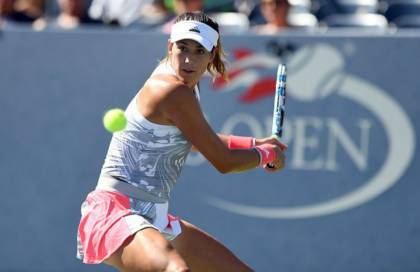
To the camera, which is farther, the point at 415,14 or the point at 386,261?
the point at 415,14

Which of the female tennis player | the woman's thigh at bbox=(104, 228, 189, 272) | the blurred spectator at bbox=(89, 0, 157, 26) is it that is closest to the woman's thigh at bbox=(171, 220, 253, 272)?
the female tennis player

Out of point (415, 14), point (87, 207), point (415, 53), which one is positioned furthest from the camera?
point (415, 14)

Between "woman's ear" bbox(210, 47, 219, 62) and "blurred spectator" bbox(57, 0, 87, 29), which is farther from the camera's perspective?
"blurred spectator" bbox(57, 0, 87, 29)

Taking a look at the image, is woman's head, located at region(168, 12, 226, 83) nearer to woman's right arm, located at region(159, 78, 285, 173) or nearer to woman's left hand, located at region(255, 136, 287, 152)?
woman's right arm, located at region(159, 78, 285, 173)

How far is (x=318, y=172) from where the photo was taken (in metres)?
6.57

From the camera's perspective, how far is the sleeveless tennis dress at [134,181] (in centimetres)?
429

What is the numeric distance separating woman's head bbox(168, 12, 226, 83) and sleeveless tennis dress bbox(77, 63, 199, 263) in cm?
8

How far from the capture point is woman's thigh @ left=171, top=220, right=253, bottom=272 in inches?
176

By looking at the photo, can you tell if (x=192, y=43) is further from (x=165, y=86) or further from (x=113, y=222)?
(x=113, y=222)

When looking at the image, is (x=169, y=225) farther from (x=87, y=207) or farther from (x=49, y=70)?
(x=49, y=70)

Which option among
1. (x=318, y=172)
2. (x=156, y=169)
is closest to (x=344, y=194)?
(x=318, y=172)

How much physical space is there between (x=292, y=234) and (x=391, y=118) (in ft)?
3.43

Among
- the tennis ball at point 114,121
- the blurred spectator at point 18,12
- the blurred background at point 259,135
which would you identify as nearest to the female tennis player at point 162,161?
the tennis ball at point 114,121

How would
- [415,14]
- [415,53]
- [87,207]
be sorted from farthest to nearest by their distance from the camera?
[415,14]
[415,53]
[87,207]
